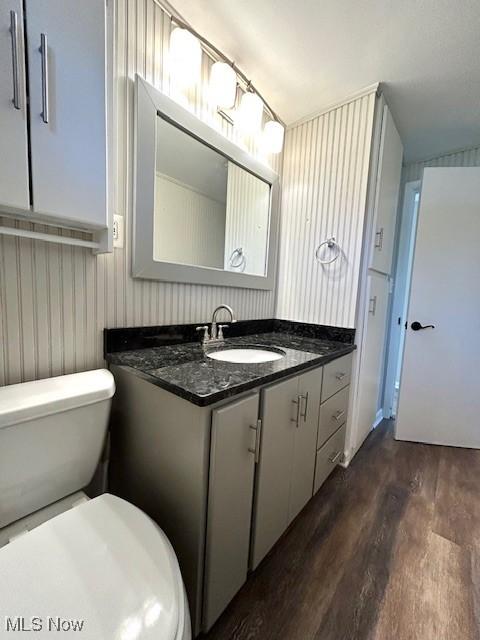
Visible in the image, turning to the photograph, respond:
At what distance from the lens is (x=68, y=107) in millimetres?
717

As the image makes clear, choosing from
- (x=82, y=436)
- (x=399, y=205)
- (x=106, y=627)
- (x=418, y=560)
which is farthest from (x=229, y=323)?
(x=399, y=205)

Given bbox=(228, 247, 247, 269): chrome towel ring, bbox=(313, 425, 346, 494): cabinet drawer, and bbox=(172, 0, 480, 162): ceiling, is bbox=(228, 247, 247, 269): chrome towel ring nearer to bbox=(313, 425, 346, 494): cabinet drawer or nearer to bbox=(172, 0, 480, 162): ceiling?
bbox=(172, 0, 480, 162): ceiling

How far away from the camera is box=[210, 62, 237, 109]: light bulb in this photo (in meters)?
1.20

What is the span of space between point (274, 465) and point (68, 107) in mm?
1270

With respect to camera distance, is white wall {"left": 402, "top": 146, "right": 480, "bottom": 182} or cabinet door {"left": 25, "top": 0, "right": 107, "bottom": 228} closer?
cabinet door {"left": 25, "top": 0, "right": 107, "bottom": 228}

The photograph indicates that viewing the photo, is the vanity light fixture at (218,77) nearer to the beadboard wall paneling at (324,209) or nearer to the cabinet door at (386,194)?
the beadboard wall paneling at (324,209)

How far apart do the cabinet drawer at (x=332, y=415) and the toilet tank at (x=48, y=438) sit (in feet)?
3.18

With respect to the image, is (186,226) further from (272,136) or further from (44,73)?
(272,136)

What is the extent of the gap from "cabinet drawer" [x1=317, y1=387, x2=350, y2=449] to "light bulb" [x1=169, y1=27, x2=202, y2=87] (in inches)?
61.2

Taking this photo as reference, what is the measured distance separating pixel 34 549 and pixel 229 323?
114 cm

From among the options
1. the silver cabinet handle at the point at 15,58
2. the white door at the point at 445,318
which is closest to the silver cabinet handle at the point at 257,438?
the silver cabinet handle at the point at 15,58

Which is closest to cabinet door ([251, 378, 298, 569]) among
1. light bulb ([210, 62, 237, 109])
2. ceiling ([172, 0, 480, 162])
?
light bulb ([210, 62, 237, 109])

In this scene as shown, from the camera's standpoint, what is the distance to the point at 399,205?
233 centimetres

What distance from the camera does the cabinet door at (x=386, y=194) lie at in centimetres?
163
